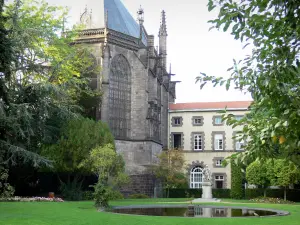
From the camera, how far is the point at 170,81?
5588cm

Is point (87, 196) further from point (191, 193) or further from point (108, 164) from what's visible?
point (191, 193)

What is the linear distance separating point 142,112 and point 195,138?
40.7 ft

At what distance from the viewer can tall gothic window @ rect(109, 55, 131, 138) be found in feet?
126

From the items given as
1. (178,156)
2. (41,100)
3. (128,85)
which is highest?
(128,85)

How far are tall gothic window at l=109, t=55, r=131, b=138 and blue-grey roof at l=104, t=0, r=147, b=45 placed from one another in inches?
144

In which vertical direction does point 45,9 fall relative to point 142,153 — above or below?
above

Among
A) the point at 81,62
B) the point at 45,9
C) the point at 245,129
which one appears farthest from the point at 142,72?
the point at 245,129

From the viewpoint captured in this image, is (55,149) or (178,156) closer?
(55,149)

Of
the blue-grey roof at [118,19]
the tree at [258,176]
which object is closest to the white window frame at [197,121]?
the blue-grey roof at [118,19]

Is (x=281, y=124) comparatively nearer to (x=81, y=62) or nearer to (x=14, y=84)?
(x=14, y=84)

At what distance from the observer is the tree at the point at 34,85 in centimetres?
2338

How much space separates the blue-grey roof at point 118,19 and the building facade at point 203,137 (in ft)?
38.6

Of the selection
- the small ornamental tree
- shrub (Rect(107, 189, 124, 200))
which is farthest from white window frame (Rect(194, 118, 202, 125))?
shrub (Rect(107, 189, 124, 200))

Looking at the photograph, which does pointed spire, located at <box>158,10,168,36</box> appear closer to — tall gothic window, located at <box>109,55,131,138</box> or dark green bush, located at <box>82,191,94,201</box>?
tall gothic window, located at <box>109,55,131,138</box>
